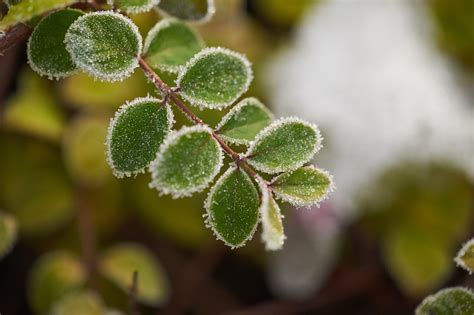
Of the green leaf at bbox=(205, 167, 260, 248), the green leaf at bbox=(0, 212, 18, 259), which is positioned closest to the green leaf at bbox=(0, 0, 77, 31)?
the green leaf at bbox=(205, 167, 260, 248)

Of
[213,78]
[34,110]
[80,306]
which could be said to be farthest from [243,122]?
[34,110]

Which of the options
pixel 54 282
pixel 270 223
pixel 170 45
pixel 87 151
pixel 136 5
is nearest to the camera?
pixel 270 223

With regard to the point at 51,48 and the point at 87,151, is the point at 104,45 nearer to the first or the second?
the point at 51,48

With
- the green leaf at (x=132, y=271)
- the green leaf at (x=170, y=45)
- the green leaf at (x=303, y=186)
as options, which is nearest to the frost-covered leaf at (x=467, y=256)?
the green leaf at (x=303, y=186)

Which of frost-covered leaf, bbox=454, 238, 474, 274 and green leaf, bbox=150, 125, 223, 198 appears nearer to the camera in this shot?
green leaf, bbox=150, 125, 223, 198

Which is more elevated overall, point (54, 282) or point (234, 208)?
point (234, 208)

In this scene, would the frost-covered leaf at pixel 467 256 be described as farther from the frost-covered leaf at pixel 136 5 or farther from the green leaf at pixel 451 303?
the frost-covered leaf at pixel 136 5

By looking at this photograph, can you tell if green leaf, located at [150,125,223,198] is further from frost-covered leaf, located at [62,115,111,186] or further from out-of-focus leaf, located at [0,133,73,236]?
out-of-focus leaf, located at [0,133,73,236]
